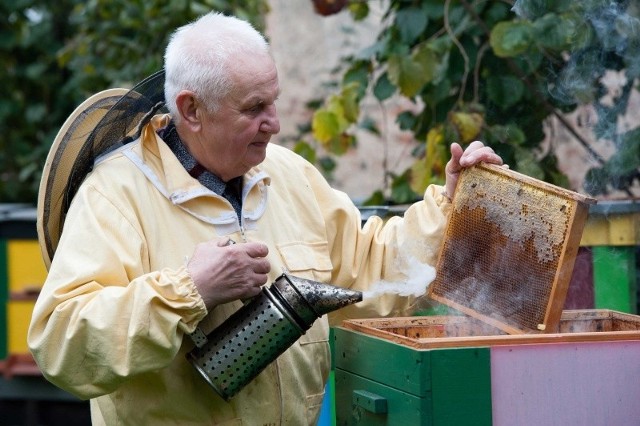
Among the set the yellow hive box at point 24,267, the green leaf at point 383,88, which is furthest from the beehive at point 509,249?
the yellow hive box at point 24,267

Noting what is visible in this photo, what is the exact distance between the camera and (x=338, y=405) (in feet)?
8.48

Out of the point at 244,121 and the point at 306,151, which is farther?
the point at 306,151

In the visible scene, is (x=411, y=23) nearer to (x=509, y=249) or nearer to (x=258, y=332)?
(x=509, y=249)

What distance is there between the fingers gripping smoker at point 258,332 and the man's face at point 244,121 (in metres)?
0.35

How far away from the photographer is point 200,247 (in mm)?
2215

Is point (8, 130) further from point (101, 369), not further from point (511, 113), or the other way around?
point (101, 369)

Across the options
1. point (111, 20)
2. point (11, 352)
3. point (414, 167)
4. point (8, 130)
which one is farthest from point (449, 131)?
point (8, 130)

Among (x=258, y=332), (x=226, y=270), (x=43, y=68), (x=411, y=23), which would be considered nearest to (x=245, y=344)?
(x=258, y=332)

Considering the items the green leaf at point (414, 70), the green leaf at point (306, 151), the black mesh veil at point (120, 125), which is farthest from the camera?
the green leaf at point (306, 151)

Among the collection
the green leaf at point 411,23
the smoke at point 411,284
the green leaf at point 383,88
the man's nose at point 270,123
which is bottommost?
the smoke at point 411,284

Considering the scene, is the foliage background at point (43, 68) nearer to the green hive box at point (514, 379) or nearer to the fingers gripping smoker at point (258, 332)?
the fingers gripping smoker at point (258, 332)

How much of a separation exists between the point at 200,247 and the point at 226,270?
9cm

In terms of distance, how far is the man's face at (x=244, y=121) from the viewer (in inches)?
92.4

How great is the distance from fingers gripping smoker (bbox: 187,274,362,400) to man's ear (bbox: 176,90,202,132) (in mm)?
446
